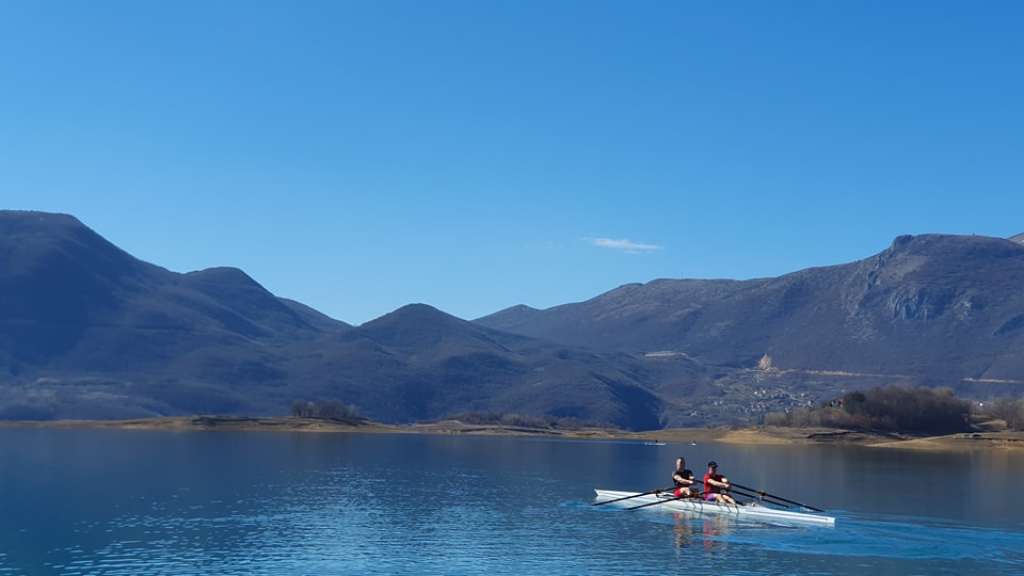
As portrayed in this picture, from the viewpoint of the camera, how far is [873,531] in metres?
69.8

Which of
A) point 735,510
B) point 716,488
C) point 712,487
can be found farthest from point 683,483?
point 735,510

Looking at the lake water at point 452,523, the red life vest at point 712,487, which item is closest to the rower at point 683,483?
the red life vest at point 712,487

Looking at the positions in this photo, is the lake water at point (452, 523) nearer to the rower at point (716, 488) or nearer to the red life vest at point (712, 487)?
the rower at point (716, 488)

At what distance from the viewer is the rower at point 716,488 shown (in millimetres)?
77875

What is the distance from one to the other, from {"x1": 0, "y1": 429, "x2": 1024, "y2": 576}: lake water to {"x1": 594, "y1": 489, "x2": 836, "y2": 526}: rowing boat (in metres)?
1.00

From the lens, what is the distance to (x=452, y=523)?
7362 centimetres

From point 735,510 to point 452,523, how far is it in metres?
18.9

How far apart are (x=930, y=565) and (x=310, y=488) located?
54350 millimetres

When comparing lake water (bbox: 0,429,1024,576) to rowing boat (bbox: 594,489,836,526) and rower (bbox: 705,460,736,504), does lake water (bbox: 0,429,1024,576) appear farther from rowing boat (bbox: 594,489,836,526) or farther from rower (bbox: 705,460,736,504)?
rower (bbox: 705,460,736,504)

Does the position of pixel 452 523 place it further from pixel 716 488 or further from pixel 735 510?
pixel 735 510

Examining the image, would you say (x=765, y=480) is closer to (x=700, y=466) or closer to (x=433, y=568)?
(x=700, y=466)

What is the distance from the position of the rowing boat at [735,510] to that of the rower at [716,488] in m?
0.49

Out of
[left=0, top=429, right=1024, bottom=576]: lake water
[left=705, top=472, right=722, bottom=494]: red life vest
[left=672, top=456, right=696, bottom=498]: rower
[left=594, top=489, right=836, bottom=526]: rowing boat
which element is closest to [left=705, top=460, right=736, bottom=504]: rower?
[left=705, top=472, right=722, bottom=494]: red life vest

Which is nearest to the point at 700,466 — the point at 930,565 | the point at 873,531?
the point at 873,531
